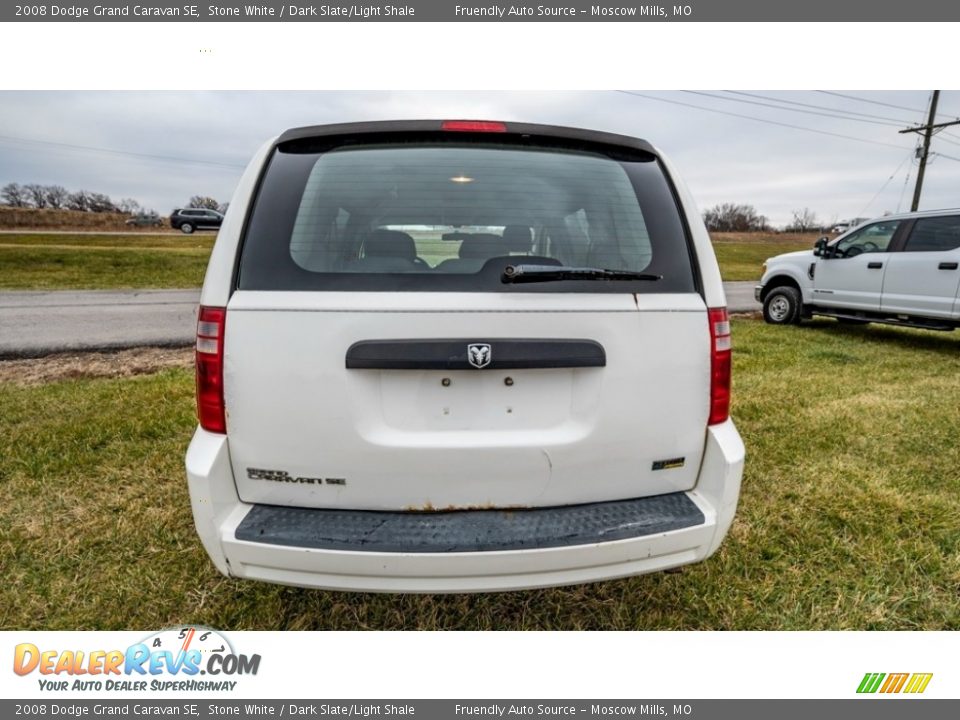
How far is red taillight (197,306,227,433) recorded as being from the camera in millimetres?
1565

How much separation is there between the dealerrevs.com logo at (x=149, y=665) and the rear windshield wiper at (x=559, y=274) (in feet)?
5.73

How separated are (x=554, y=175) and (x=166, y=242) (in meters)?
28.3

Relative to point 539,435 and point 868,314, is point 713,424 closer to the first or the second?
point 539,435

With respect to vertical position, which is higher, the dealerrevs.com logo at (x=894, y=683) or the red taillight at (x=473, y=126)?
the red taillight at (x=473, y=126)

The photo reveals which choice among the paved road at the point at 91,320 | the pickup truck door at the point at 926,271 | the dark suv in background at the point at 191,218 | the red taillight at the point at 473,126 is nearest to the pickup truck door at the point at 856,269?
the pickup truck door at the point at 926,271

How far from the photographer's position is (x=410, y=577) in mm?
1551

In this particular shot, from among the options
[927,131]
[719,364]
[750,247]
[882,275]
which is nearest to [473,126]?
[719,364]

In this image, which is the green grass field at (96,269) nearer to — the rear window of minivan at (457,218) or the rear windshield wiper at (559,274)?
the rear window of minivan at (457,218)

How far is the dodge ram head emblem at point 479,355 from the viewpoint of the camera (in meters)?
1.54

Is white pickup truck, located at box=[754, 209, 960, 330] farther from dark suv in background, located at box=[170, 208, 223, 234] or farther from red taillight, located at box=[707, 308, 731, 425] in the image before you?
dark suv in background, located at box=[170, 208, 223, 234]

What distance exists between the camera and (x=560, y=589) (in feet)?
7.45

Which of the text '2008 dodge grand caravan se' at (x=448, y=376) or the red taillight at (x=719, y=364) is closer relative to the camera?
the text '2008 dodge grand caravan se' at (x=448, y=376)

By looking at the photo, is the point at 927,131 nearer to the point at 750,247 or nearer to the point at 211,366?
the point at 750,247

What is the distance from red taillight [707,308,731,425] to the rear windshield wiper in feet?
0.85
